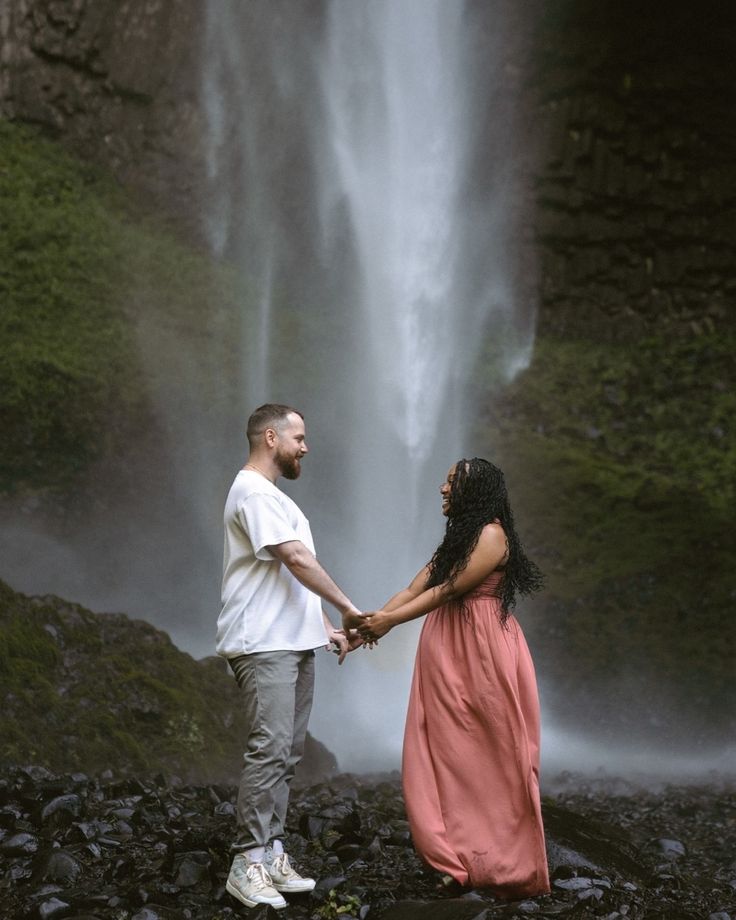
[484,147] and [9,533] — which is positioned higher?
[484,147]

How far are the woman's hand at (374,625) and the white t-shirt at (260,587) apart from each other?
0.39 m

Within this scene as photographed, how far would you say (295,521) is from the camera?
4449 millimetres

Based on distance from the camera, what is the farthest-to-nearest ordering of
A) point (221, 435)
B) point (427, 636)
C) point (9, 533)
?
point (221, 435) < point (9, 533) < point (427, 636)

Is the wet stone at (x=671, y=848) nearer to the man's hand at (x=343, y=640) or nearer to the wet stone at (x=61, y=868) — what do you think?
the man's hand at (x=343, y=640)

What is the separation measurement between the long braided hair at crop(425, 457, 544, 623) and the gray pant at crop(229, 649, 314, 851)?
0.81m

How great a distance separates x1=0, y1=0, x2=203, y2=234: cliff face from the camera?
17422mm

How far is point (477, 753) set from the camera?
4492 mm

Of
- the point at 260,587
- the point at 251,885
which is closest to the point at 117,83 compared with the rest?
the point at 260,587

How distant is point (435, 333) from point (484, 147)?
4027mm

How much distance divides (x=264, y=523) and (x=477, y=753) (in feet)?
4.54

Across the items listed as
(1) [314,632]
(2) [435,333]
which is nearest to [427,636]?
(1) [314,632]

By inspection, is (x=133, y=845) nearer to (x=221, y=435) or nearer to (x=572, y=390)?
(x=221, y=435)

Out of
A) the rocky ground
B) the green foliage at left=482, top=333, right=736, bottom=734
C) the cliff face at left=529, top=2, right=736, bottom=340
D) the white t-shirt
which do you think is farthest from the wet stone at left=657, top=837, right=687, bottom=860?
the cliff face at left=529, top=2, right=736, bottom=340

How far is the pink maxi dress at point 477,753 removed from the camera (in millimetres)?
4379
